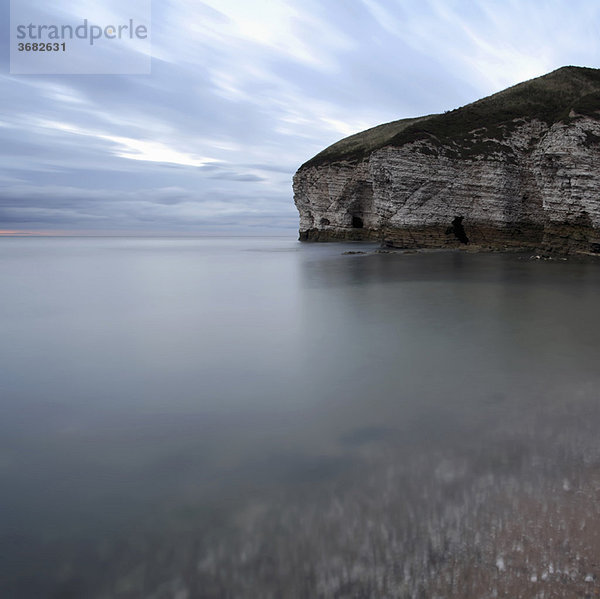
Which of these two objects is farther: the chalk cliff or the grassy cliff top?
the grassy cliff top

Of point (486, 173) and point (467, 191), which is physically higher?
point (486, 173)

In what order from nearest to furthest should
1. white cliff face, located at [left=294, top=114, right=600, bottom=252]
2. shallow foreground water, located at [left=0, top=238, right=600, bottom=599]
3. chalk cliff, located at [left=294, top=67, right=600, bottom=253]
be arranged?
shallow foreground water, located at [left=0, top=238, right=600, bottom=599]
chalk cliff, located at [left=294, top=67, right=600, bottom=253]
white cliff face, located at [left=294, top=114, right=600, bottom=252]

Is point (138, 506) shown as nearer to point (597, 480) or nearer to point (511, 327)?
point (597, 480)

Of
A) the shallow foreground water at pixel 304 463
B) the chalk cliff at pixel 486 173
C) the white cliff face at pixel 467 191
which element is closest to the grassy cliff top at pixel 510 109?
the chalk cliff at pixel 486 173

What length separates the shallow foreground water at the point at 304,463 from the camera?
9.63ft

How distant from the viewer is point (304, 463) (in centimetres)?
442

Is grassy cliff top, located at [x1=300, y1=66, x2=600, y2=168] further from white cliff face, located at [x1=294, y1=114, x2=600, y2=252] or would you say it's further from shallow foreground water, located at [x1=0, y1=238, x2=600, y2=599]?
shallow foreground water, located at [x1=0, y1=238, x2=600, y2=599]

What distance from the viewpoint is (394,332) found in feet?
34.3

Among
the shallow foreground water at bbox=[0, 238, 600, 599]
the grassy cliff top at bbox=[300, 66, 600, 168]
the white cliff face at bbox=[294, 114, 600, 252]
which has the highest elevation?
the grassy cliff top at bbox=[300, 66, 600, 168]

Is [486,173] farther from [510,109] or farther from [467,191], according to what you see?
[510,109]

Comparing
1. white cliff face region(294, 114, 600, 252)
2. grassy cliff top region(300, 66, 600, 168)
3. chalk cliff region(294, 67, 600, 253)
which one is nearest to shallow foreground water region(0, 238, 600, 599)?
chalk cliff region(294, 67, 600, 253)

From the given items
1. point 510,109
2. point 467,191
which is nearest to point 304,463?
point 467,191

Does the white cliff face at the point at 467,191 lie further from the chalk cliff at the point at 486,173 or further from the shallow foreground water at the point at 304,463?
the shallow foreground water at the point at 304,463

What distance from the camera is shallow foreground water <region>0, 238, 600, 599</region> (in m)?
2.94
